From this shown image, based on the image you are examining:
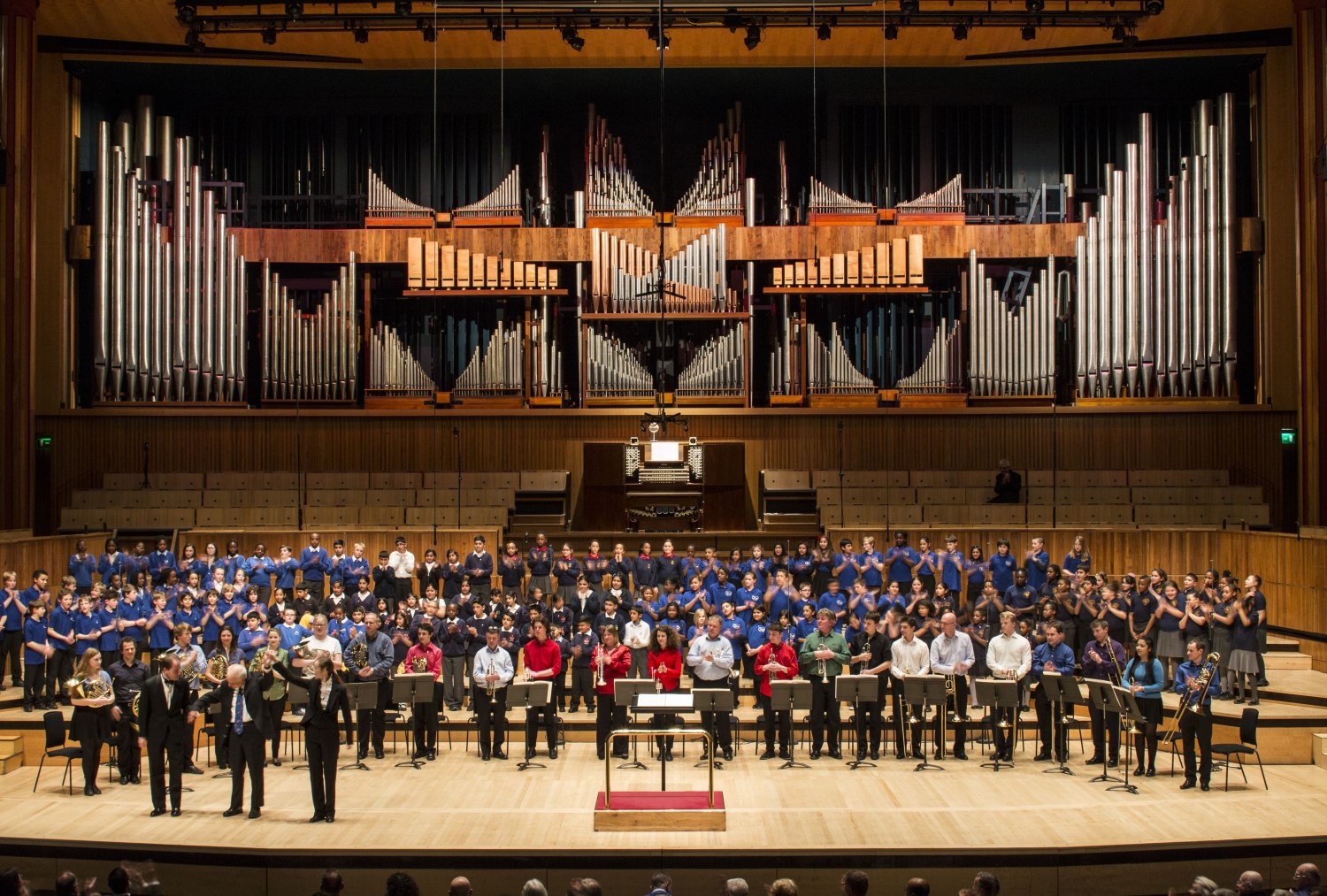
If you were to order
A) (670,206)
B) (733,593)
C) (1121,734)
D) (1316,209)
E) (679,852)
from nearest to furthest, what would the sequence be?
(679,852)
(1121,734)
(733,593)
(1316,209)
(670,206)

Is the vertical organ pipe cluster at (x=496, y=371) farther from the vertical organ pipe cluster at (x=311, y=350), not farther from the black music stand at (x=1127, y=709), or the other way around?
the black music stand at (x=1127, y=709)

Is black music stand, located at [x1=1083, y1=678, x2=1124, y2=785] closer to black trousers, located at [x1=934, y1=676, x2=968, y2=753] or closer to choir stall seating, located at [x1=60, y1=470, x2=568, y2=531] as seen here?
black trousers, located at [x1=934, y1=676, x2=968, y2=753]

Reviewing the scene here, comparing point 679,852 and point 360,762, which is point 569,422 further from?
point 679,852

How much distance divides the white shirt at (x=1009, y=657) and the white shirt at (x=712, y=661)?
7.69 ft

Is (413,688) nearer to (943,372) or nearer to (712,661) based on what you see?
(712,661)

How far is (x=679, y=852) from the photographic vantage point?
8.83 metres

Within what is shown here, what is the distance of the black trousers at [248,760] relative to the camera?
389 inches

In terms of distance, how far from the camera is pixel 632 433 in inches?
743

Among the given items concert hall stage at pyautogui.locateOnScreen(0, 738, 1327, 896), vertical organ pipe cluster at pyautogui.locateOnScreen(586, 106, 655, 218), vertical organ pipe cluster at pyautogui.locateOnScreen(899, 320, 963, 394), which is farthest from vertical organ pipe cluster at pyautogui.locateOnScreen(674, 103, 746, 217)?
concert hall stage at pyautogui.locateOnScreen(0, 738, 1327, 896)

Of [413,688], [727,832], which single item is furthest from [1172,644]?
Answer: [413,688]

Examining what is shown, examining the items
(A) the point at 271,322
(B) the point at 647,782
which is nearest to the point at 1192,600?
(B) the point at 647,782

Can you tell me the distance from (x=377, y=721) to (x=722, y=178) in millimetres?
10705

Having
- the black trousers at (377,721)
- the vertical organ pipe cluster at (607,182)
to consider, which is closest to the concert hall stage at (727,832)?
the black trousers at (377,721)

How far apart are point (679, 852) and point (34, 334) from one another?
1392 centimetres
